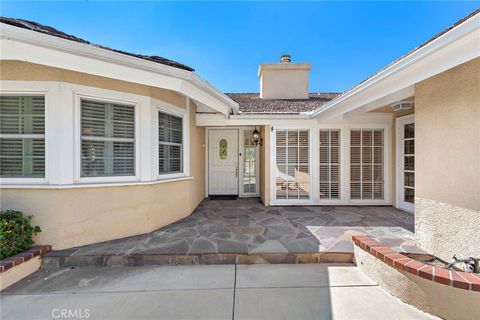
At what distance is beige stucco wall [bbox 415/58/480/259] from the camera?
2.67m

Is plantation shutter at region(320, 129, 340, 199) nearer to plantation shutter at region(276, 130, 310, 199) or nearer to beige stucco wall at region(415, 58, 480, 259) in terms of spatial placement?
plantation shutter at region(276, 130, 310, 199)

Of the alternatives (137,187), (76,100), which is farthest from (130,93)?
(137,187)

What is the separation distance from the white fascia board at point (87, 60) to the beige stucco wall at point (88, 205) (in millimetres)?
Answer: 613

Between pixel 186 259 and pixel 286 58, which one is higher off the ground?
pixel 286 58

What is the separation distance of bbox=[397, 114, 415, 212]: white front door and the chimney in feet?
14.8

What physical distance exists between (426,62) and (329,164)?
4.17 metres

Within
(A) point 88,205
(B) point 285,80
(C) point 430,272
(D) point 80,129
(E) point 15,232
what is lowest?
(C) point 430,272

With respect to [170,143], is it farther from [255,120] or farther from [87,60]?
[255,120]

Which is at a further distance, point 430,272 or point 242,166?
point 242,166

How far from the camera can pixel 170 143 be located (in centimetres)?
500

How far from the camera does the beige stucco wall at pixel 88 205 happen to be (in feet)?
11.7

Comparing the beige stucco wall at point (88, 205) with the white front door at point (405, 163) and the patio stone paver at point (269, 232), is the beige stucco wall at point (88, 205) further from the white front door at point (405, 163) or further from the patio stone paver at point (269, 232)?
the white front door at point (405, 163)

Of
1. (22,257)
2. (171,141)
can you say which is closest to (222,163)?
(171,141)

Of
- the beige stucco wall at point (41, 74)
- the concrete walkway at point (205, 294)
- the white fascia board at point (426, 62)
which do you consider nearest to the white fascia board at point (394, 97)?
the white fascia board at point (426, 62)
